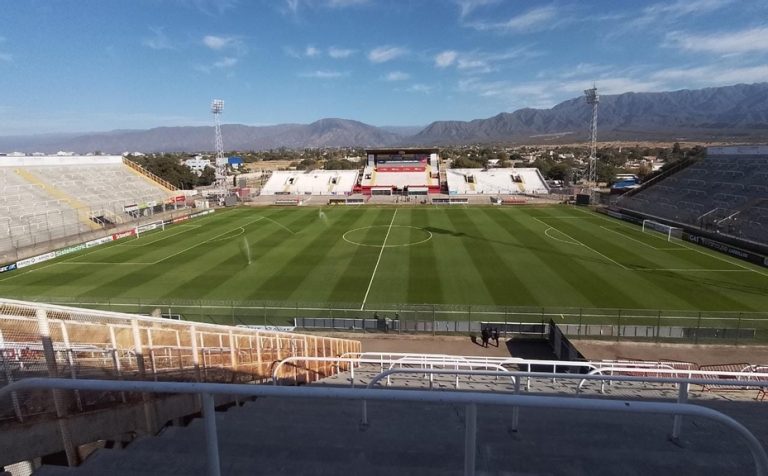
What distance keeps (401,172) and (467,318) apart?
71.7 metres

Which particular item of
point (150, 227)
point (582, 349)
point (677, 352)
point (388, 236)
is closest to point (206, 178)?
point (150, 227)

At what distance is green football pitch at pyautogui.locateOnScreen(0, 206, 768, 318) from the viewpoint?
27.3 meters

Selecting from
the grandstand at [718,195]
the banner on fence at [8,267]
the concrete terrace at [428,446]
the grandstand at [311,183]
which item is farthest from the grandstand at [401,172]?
the concrete terrace at [428,446]

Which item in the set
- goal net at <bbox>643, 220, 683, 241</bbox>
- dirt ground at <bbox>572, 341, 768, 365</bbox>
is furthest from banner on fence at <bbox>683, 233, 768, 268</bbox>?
dirt ground at <bbox>572, 341, 768, 365</bbox>

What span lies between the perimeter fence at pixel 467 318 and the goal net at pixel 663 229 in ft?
72.1

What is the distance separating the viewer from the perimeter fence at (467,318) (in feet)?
66.9

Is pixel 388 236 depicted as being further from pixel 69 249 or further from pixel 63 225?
pixel 63 225

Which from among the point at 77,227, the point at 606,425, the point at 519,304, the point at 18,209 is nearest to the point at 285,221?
the point at 77,227

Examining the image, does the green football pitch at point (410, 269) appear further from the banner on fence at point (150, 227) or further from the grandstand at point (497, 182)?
the grandstand at point (497, 182)

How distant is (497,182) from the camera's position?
8869cm

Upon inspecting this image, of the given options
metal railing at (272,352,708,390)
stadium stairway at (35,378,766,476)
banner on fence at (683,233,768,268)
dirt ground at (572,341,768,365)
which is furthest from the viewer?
banner on fence at (683,233,768,268)

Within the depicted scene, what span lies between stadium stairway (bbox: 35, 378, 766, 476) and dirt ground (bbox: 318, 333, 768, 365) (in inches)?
550

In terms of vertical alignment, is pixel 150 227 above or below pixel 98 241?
above

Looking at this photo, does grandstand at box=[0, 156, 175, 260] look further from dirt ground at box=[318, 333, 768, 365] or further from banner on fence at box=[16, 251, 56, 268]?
dirt ground at box=[318, 333, 768, 365]
